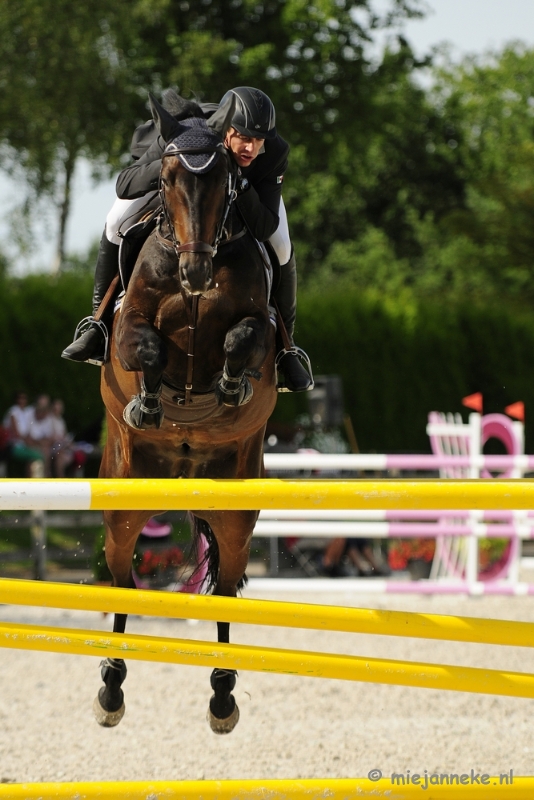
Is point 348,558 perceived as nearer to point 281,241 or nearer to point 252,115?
point 281,241

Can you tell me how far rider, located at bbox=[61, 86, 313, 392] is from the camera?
11.8 ft

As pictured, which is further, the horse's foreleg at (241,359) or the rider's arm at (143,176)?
the rider's arm at (143,176)

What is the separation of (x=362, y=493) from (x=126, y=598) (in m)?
0.80

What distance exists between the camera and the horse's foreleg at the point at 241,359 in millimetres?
3443

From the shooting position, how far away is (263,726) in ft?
16.9

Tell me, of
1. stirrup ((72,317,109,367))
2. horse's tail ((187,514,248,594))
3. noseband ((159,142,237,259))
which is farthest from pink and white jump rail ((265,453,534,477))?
noseband ((159,142,237,259))

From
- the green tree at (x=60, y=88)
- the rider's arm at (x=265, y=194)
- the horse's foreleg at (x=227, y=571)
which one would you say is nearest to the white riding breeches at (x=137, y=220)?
the rider's arm at (x=265, y=194)

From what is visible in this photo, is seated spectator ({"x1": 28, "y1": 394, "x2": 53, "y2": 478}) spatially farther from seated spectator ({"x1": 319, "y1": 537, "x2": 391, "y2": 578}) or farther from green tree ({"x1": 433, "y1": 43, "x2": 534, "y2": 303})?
green tree ({"x1": 433, "y1": 43, "x2": 534, "y2": 303})

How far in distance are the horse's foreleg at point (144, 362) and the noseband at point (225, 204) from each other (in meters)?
0.32

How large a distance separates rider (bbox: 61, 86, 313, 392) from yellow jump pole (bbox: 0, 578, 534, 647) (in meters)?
1.28

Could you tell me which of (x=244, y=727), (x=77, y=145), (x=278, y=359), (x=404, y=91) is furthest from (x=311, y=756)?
(x=404, y=91)

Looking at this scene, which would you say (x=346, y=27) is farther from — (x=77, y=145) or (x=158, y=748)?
(x=158, y=748)

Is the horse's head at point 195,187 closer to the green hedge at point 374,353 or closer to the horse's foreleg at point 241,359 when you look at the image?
the horse's foreleg at point 241,359

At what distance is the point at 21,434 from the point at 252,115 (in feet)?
28.3
